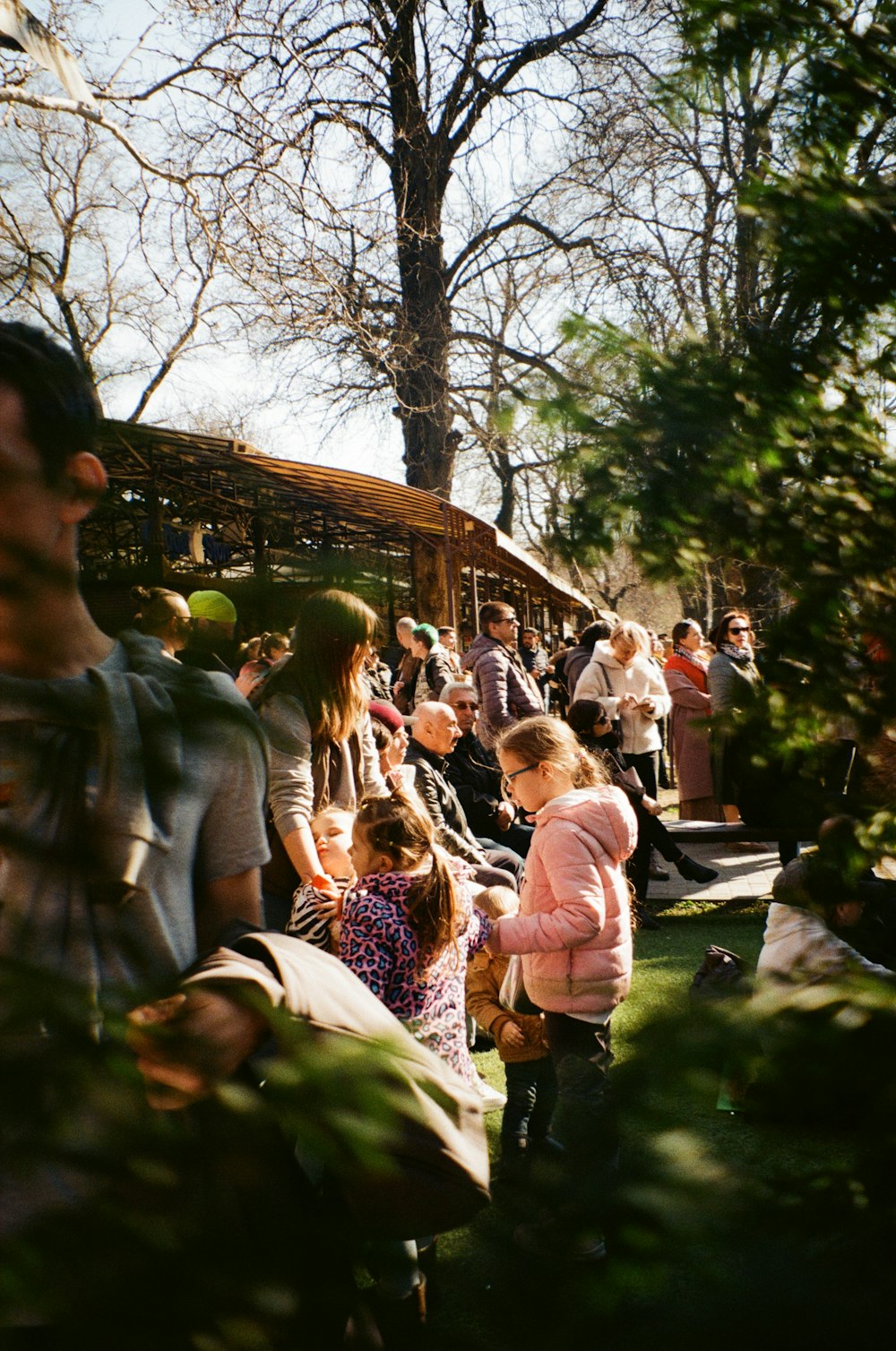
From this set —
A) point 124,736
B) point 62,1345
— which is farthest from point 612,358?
point 62,1345

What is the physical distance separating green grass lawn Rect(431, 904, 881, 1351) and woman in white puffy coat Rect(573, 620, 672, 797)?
20.4 feet

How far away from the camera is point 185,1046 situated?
0.56 m

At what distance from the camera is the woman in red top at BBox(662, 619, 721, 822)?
23.8ft

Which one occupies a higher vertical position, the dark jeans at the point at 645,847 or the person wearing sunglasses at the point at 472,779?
the person wearing sunglasses at the point at 472,779

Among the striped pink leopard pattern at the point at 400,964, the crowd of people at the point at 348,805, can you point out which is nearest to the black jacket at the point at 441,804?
the crowd of people at the point at 348,805

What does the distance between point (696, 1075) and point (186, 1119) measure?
0.27 m

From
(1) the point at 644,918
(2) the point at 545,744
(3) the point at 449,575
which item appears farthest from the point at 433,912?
(3) the point at 449,575

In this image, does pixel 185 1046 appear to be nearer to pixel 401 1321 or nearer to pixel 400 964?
pixel 401 1321

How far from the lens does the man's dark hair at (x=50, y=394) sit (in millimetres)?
600

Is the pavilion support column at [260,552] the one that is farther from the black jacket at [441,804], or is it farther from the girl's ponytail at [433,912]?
the black jacket at [441,804]

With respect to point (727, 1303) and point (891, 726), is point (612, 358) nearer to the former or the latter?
point (891, 726)

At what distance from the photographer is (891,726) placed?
988 millimetres

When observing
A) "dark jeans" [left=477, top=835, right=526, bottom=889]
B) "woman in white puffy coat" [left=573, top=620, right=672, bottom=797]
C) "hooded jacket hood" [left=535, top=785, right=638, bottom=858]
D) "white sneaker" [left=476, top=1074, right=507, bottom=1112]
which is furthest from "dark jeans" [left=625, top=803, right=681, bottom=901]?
"hooded jacket hood" [left=535, top=785, right=638, bottom=858]

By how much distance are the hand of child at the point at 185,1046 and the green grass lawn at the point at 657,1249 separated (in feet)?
0.53
